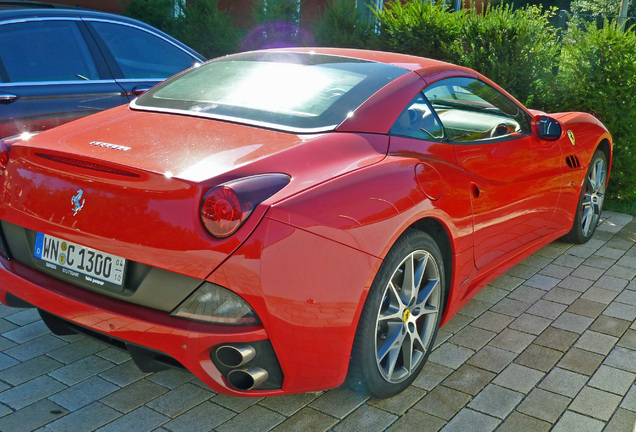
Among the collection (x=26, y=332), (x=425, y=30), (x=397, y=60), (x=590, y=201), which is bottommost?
(x=26, y=332)

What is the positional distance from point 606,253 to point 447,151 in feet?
8.87

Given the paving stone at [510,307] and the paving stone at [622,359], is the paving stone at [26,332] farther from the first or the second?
the paving stone at [622,359]

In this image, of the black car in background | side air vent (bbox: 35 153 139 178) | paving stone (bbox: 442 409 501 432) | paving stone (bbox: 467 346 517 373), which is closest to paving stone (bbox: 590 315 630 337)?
paving stone (bbox: 467 346 517 373)

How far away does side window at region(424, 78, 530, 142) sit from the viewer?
350cm

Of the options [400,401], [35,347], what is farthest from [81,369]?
[400,401]

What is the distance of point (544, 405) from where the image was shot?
3.03 metres

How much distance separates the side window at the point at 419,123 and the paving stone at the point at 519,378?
1.19 metres

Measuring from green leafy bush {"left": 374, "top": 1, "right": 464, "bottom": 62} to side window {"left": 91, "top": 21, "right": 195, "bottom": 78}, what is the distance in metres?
3.24

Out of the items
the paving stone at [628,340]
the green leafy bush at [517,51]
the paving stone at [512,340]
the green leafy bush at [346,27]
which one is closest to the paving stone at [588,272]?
the paving stone at [628,340]

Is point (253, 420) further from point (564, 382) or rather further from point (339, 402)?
point (564, 382)

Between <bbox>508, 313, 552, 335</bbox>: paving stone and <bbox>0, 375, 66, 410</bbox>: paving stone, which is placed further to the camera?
<bbox>508, 313, 552, 335</bbox>: paving stone

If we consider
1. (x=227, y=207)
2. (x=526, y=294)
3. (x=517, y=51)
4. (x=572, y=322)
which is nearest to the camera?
(x=227, y=207)

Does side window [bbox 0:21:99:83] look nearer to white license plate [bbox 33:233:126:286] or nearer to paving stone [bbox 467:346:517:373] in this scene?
white license plate [bbox 33:233:126:286]

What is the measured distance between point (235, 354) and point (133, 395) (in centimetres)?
80
